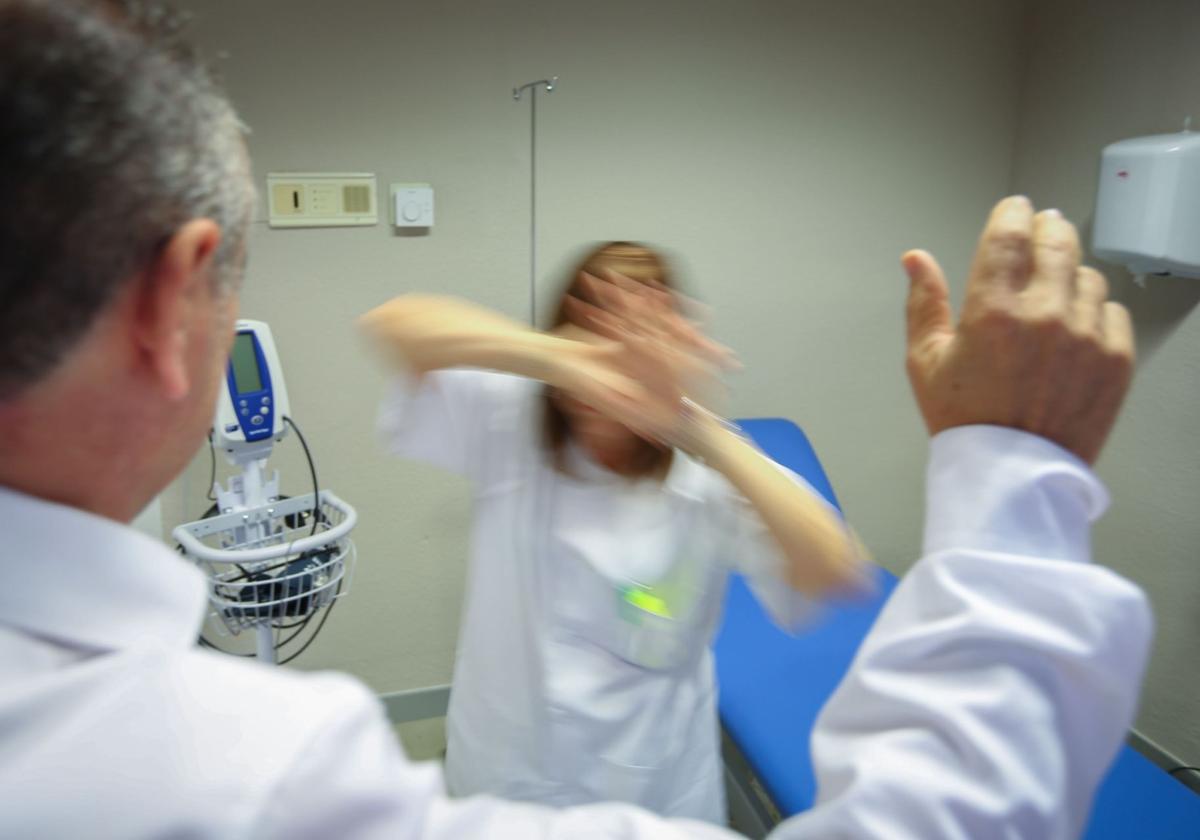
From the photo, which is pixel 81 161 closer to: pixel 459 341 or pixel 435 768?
pixel 435 768

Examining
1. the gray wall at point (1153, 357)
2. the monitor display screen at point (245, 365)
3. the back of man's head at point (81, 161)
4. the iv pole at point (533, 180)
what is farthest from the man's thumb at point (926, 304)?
the gray wall at point (1153, 357)

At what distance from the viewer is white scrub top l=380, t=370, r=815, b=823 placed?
1.22 m

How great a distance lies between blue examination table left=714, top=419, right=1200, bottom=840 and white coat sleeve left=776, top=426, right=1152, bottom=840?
80 cm

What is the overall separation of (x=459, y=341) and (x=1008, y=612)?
0.78 metres

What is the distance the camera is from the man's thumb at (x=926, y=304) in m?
0.57

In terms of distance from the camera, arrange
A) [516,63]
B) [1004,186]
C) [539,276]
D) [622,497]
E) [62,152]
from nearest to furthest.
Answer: [62,152], [622,497], [516,63], [539,276], [1004,186]

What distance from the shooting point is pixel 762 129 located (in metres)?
2.52

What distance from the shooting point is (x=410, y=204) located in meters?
2.22

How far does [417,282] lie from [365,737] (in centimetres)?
197

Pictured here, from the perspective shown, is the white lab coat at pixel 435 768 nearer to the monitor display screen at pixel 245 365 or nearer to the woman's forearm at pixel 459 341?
the woman's forearm at pixel 459 341

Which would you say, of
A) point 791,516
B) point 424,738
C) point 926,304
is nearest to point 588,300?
point 791,516

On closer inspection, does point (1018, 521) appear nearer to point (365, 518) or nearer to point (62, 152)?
point (62, 152)

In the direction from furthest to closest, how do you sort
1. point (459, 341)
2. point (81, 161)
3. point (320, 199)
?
point (320, 199) → point (459, 341) → point (81, 161)

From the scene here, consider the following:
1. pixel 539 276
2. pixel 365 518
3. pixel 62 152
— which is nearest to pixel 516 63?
pixel 539 276
